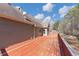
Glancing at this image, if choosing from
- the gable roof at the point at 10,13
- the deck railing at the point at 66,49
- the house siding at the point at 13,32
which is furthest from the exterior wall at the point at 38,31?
the deck railing at the point at 66,49

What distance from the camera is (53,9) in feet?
12.5

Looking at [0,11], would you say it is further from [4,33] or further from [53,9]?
[53,9]

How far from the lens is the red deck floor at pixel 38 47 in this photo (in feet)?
12.6

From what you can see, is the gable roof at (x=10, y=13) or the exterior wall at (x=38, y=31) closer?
the gable roof at (x=10, y=13)

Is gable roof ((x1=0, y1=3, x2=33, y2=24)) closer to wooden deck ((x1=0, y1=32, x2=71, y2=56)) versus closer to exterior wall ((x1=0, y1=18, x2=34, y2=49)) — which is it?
exterior wall ((x1=0, y1=18, x2=34, y2=49))

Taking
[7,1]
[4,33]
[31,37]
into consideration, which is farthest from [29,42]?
[7,1]

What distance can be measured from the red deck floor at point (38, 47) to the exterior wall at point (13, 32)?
0.33 ft

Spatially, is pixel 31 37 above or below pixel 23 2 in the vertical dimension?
below

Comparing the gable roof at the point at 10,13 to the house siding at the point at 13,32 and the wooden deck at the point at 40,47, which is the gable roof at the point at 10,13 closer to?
the house siding at the point at 13,32

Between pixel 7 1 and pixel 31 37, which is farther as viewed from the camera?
pixel 31 37

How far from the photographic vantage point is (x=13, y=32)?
161 inches

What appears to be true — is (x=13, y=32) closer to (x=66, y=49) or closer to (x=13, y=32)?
(x=13, y=32)

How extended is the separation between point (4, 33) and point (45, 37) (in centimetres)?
65

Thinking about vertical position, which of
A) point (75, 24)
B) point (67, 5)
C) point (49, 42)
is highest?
point (67, 5)
